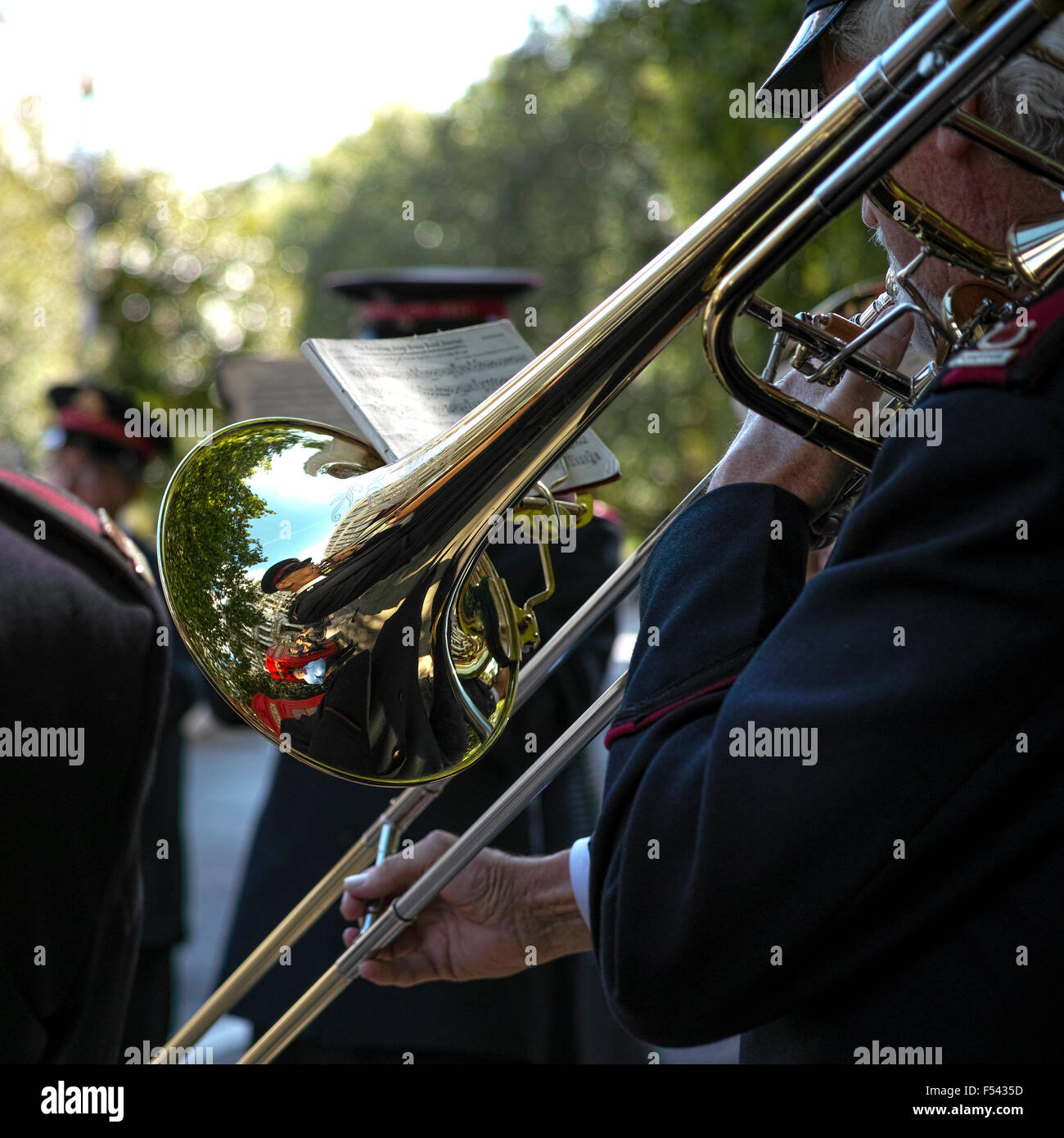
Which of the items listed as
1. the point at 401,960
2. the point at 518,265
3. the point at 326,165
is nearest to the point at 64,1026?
the point at 401,960

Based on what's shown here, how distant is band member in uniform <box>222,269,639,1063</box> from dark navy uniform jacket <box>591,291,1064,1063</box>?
1.65 meters

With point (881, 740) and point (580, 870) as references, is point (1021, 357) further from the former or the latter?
point (580, 870)

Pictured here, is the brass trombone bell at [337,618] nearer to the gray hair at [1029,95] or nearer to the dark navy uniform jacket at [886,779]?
the dark navy uniform jacket at [886,779]

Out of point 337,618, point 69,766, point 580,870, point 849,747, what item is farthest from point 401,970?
point 849,747

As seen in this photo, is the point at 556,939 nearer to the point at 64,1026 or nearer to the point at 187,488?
the point at 64,1026

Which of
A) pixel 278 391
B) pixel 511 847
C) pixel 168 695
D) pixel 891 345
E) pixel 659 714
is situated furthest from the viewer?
pixel 278 391

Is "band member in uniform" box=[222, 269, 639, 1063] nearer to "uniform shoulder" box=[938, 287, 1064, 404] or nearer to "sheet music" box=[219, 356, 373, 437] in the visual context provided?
"sheet music" box=[219, 356, 373, 437]

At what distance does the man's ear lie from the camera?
3.42ft

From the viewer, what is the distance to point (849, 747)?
2.92 feet

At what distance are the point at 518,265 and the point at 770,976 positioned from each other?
2205 centimetres

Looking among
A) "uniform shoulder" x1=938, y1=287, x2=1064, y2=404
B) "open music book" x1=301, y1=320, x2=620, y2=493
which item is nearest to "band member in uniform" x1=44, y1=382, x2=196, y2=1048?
"open music book" x1=301, y1=320, x2=620, y2=493

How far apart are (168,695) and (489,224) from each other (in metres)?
21.8

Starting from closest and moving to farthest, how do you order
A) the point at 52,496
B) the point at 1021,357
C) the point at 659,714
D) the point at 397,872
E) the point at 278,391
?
the point at 1021,357 → the point at 659,714 → the point at 397,872 → the point at 52,496 → the point at 278,391

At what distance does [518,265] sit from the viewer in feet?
72.9
